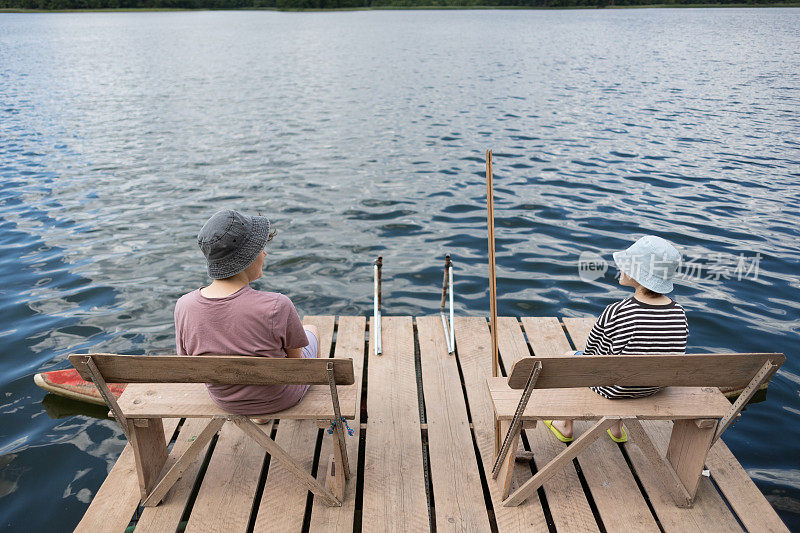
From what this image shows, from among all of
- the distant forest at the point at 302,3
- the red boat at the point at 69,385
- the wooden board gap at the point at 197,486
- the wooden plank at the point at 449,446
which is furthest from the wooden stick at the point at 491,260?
the distant forest at the point at 302,3

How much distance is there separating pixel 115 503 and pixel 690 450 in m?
3.62

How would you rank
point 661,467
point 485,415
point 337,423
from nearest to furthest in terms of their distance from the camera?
point 337,423 < point 661,467 < point 485,415

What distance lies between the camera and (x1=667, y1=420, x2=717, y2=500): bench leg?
11.6 feet

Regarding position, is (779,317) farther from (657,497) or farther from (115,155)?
(115,155)

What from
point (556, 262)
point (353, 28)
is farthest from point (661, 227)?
point (353, 28)

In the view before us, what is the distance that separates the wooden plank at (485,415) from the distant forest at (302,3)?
91738 mm

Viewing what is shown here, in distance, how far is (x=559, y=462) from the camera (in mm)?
3412

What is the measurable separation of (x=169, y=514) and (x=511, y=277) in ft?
18.3

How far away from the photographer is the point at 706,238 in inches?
356

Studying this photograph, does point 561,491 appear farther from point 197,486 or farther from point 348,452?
point 197,486

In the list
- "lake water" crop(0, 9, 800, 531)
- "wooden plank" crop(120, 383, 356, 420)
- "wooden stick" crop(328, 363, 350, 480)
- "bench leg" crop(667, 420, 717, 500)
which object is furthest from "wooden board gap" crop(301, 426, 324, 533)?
"bench leg" crop(667, 420, 717, 500)

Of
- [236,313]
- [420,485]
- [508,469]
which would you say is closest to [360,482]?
[420,485]

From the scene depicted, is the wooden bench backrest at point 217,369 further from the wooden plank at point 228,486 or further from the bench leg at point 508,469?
the bench leg at point 508,469

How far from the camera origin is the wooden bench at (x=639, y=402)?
308 centimetres
